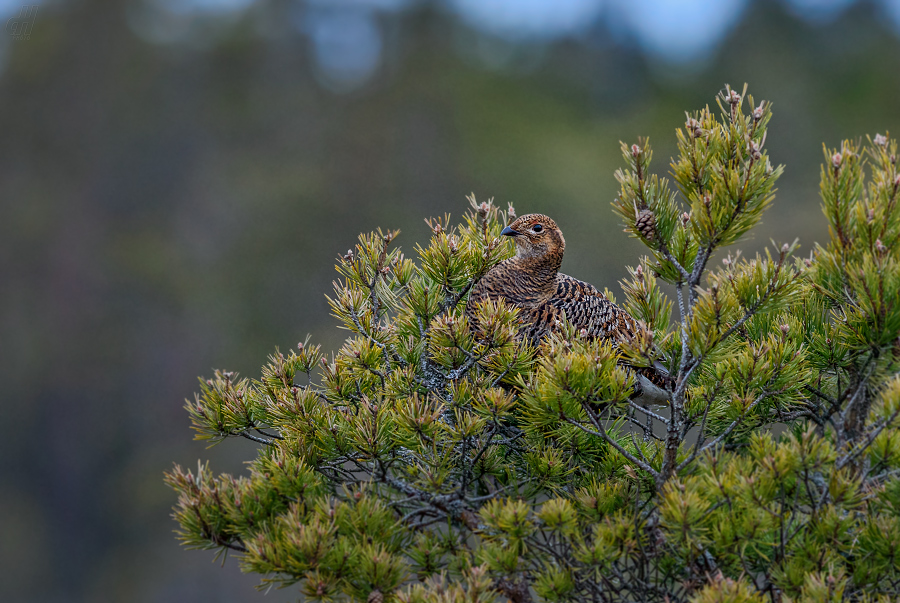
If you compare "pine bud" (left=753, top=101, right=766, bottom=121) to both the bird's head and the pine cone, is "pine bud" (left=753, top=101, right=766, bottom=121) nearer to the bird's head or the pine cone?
the pine cone

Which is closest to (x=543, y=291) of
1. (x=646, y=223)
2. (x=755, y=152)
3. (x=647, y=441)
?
(x=647, y=441)

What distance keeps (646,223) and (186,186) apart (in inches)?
368

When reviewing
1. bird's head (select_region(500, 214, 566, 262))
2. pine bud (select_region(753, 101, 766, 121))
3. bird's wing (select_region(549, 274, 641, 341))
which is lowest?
pine bud (select_region(753, 101, 766, 121))

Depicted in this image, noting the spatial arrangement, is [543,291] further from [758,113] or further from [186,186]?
[186,186]

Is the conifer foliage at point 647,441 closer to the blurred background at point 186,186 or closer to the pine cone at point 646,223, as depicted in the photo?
the pine cone at point 646,223

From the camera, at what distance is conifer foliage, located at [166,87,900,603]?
3.28 ft

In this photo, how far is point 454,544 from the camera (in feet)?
3.85

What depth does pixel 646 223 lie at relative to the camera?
1.08m

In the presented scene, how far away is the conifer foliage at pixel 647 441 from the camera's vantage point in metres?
1.00

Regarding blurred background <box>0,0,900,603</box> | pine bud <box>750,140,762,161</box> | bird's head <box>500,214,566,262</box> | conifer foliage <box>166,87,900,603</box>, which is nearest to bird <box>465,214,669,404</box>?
bird's head <box>500,214,566,262</box>

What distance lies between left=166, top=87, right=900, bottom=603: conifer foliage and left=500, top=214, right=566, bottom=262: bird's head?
414 millimetres

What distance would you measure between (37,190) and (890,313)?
10634mm

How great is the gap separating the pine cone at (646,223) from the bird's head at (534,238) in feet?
1.91

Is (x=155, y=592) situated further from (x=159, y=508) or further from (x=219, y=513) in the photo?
(x=219, y=513)
